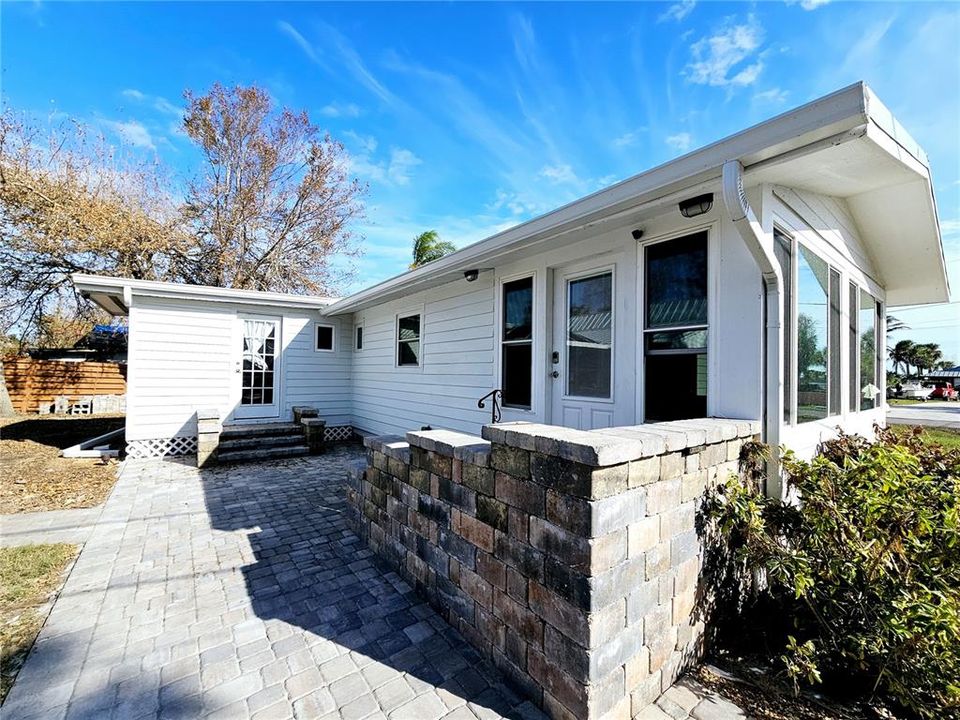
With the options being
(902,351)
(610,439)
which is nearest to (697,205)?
(610,439)

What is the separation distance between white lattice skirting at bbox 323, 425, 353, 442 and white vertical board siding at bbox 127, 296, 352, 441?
2.38ft

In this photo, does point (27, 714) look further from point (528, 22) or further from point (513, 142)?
point (513, 142)

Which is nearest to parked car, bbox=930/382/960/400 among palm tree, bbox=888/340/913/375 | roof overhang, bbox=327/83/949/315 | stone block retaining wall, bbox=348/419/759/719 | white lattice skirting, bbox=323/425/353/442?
palm tree, bbox=888/340/913/375

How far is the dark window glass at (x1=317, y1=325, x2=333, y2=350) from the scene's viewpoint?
883 centimetres

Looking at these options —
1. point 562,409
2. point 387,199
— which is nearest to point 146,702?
point 562,409

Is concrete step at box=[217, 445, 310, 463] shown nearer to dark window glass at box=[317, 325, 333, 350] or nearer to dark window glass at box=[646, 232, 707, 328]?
dark window glass at box=[317, 325, 333, 350]

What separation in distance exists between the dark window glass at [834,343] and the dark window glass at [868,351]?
4.43 feet

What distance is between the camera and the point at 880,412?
241 inches

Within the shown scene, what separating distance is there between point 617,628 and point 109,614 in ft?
9.80

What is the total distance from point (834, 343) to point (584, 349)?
7.62ft

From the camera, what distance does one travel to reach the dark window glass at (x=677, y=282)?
312cm

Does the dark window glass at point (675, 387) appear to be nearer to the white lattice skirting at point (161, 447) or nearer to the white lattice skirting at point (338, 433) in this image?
the white lattice skirting at point (338, 433)

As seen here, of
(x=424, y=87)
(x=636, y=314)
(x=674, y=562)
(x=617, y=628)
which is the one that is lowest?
(x=617, y=628)

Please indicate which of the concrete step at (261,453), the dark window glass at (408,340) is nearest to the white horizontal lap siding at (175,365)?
the concrete step at (261,453)
